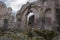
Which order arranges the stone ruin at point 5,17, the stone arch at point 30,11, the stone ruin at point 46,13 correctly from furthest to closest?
the stone ruin at point 5,17 → the stone arch at point 30,11 → the stone ruin at point 46,13

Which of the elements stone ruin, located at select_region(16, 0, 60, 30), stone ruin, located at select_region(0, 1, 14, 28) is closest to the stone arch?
stone ruin, located at select_region(16, 0, 60, 30)

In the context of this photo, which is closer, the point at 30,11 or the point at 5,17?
the point at 30,11

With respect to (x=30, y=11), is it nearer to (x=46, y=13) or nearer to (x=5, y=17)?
(x=46, y=13)

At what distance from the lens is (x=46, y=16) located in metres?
22.0

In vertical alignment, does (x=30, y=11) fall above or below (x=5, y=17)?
above

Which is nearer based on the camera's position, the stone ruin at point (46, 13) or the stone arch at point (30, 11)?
the stone ruin at point (46, 13)

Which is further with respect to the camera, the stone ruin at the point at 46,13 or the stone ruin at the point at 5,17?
the stone ruin at the point at 5,17

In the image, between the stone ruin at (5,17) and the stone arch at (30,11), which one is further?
the stone ruin at (5,17)

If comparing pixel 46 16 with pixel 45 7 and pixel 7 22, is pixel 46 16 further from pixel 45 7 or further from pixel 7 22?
pixel 7 22

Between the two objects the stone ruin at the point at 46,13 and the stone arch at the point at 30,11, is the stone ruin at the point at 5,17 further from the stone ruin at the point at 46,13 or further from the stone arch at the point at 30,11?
the stone ruin at the point at 46,13

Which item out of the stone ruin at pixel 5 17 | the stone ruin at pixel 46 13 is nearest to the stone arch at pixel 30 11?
the stone ruin at pixel 46 13

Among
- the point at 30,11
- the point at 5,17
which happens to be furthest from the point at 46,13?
the point at 5,17

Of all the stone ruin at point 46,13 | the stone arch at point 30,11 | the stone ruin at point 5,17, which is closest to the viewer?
the stone ruin at point 46,13

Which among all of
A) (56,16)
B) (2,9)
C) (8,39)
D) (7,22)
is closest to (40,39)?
(8,39)
